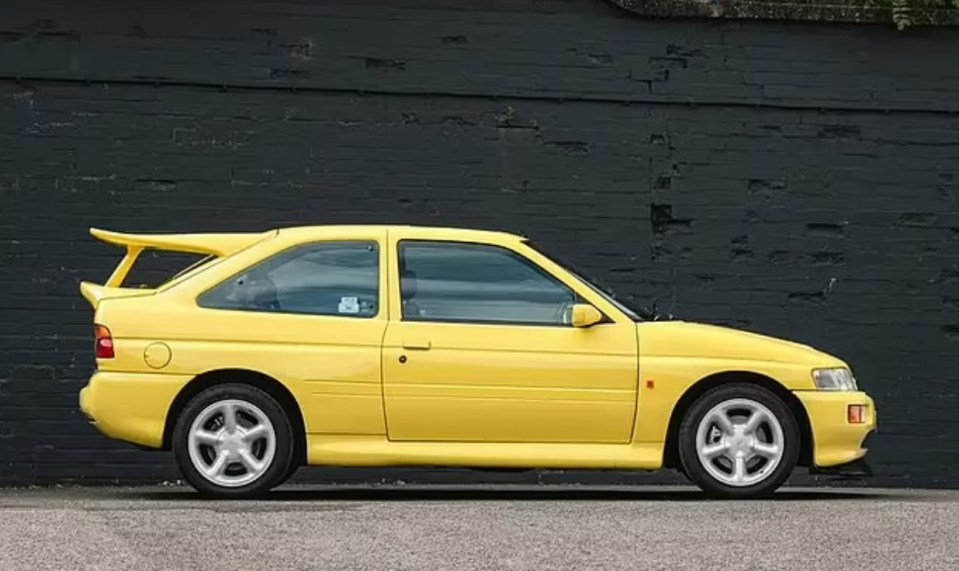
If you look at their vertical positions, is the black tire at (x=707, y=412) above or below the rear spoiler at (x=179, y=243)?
below

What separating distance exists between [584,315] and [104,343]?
2476mm

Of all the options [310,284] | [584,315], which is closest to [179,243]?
[310,284]

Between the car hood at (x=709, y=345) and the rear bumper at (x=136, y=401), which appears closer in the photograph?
the rear bumper at (x=136, y=401)

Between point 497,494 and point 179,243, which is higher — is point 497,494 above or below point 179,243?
below

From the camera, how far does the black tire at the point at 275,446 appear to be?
10.6m

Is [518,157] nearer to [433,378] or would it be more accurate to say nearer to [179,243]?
[179,243]

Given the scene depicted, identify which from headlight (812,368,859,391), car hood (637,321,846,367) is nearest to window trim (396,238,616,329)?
car hood (637,321,846,367)

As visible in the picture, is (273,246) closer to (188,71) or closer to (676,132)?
(188,71)

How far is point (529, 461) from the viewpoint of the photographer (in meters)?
10.8

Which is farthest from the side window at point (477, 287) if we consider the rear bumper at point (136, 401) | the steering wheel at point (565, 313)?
the rear bumper at point (136, 401)

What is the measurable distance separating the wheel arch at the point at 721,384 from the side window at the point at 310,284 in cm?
168

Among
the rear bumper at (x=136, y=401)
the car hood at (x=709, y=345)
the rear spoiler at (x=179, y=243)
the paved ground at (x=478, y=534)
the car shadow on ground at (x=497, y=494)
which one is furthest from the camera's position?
the rear spoiler at (x=179, y=243)

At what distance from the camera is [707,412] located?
1087 centimetres

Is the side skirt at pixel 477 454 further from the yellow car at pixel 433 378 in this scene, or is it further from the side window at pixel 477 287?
the side window at pixel 477 287
